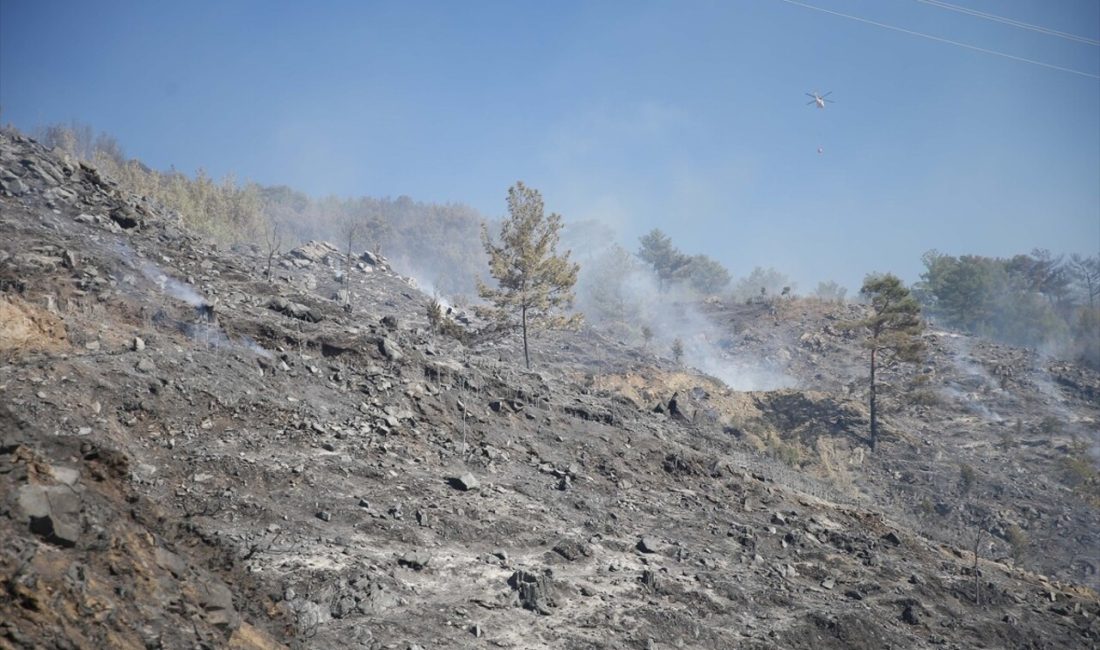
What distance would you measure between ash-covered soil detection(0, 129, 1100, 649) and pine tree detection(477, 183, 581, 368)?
5.04 m

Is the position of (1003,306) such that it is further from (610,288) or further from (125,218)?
(125,218)

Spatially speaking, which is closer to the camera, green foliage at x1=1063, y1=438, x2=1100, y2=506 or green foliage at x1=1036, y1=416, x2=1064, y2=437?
green foliage at x1=1063, y1=438, x2=1100, y2=506

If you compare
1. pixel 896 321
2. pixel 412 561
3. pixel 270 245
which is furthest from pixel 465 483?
pixel 896 321

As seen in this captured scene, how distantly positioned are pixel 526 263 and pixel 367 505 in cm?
1735

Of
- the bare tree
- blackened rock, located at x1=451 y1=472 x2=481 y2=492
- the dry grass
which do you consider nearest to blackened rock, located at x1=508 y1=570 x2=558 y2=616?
blackened rock, located at x1=451 y1=472 x2=481 y2=492

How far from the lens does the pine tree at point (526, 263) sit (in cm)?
2794

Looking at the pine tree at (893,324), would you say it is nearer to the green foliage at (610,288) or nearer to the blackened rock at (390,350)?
the blackened rock at (390,350)

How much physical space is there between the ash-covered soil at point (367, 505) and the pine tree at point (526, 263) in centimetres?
504

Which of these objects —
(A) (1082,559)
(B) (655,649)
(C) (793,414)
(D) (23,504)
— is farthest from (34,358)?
(C) (793,414)

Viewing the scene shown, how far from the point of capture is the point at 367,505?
38.2 feet

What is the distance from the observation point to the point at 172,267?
60.3 ft

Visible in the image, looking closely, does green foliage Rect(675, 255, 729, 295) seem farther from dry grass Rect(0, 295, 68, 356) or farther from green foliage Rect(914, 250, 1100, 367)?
dry grass Rect(0, 295, 68, 356)

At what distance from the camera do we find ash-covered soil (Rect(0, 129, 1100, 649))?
22.6 ft

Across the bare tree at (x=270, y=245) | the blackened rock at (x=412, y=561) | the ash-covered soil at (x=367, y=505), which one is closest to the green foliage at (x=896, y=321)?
the ash-covered soil at (x=367, y=505)
